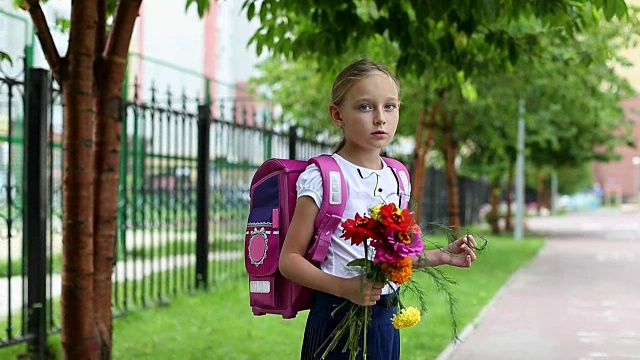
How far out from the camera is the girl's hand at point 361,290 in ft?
8.18

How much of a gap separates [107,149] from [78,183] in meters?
0.40

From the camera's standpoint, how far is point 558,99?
17.4 m

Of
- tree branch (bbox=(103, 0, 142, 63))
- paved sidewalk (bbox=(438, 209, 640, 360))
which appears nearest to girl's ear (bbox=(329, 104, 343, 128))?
tree branch (bbox=(103, 0, 142, 63))

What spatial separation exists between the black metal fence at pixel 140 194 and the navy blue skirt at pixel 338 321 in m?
3.69

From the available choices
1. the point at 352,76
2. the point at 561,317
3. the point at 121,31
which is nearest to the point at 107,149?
the point at 121,31

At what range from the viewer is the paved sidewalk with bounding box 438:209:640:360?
743 cm

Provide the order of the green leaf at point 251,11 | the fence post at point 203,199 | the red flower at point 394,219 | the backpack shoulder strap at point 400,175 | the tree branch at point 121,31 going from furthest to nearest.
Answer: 1. the fence post at point 203,199
2. the green leaf at point 251,11
3. the tree branch at point 121,31
4. the backpack shoulder strap at point 400,175
5. the red flower at point 394,219

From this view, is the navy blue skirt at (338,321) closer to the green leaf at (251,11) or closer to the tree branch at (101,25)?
the tree branch at (101,25)

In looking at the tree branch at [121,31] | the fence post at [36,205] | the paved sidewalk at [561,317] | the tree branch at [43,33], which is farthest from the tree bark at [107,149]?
the paved sidewalk at [561,317]

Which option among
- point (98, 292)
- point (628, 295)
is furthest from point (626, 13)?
point (628, 295)

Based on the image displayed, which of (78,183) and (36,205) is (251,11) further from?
(36,205)

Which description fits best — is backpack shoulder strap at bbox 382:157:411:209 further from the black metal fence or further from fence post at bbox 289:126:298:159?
fence post at bbox 289:126:298:159

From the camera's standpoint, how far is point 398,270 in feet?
8.07

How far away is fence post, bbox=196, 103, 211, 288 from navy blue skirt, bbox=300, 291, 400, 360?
753cm
